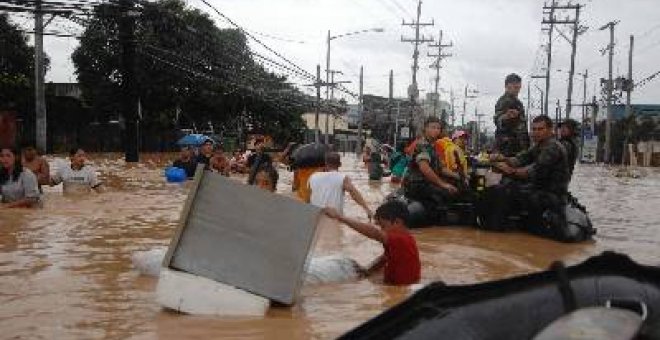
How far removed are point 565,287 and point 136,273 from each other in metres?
5.18

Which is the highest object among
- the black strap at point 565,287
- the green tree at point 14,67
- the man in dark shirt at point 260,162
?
the green tree at point 14,67

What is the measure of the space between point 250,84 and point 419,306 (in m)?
55.6

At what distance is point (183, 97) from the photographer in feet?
160

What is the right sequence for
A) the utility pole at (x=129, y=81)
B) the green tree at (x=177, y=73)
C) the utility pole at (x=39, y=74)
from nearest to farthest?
the utility pole at (x=39, y=74) → the utility pole at (x=129, y=81) → the green tree at (x=177, y=73)

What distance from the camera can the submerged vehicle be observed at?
1083 centimetres

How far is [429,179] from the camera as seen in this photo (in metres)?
11.0

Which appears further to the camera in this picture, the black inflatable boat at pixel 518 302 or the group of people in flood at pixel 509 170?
the group of people in flood at pixel 509 170

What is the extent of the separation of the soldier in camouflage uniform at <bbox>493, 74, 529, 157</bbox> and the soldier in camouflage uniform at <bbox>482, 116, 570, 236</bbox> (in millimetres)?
667

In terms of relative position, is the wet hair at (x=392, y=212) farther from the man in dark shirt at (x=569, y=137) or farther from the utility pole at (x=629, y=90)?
the utility pole at (x=629, y=90)

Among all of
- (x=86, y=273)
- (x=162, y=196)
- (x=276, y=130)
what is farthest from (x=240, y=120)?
(x=86, y=273)

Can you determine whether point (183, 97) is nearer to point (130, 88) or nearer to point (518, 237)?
point (130, 88)

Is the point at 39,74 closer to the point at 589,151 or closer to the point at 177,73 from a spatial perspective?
the point at 177,73

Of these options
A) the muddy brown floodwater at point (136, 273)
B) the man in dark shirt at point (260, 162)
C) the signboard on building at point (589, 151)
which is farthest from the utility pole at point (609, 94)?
the man in dark shirt at point (260, 162)

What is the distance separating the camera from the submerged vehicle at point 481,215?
1083 cm
